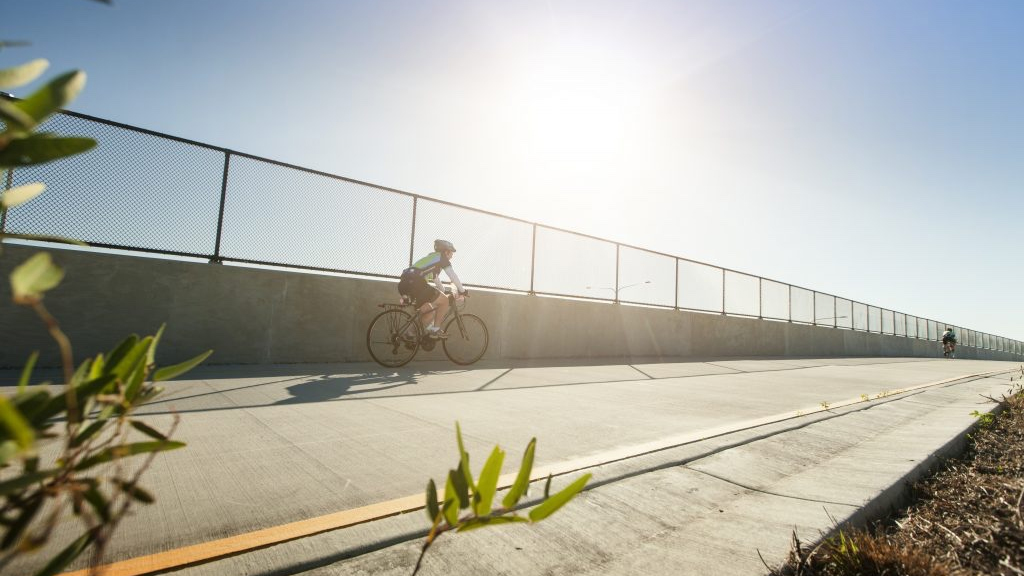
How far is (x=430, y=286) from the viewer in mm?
7531

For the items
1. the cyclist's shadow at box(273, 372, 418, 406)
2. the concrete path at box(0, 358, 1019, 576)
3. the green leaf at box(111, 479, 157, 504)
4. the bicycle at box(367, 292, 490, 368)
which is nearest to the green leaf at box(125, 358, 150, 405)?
the green leaf at box(111, 479, 157, 504)

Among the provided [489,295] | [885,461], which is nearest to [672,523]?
[885,461]

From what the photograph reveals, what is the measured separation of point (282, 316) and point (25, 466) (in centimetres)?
682

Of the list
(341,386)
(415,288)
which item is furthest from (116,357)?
Result: (415,288)

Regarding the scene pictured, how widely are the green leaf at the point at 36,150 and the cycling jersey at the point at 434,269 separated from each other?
6905 mm

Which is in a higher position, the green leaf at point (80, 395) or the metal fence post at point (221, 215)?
the metal fence post at point (221, 215)

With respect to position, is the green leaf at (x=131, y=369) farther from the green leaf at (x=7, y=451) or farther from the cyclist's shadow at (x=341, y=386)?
the cyclist's shadow at (x=341, y=386)

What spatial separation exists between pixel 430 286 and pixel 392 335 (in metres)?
0.90

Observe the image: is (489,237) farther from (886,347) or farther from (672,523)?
(886,347)

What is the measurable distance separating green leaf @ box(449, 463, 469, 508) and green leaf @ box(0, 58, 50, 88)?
2.14ft

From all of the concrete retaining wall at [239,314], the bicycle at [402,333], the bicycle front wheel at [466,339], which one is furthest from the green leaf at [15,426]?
the bicycle front wheel at [466,339]

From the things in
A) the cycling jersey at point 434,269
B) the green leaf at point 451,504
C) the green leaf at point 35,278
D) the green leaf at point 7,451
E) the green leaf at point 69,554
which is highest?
the cycling jersey at point 434,269

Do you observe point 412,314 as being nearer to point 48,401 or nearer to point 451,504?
point 451,504

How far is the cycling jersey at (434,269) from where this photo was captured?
24.3ft
